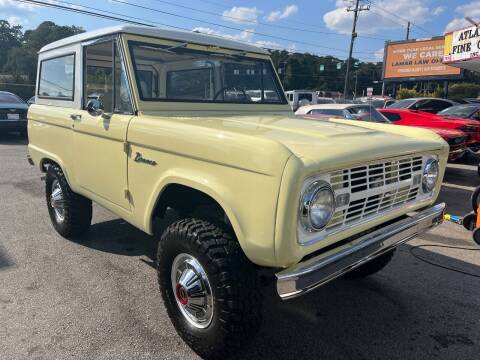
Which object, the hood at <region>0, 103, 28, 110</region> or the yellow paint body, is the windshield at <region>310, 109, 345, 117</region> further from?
the hood at <region>0, 103, 28, 110</region>

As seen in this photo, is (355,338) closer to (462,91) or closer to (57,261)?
(57,261)

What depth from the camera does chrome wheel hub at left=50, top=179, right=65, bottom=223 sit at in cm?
431

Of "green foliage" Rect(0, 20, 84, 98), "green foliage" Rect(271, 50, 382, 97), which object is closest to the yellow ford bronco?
"green foliage" Rect(0, 20, 84, 98)

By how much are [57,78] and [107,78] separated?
1169mm

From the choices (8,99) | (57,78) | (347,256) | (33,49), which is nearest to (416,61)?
(8,99)

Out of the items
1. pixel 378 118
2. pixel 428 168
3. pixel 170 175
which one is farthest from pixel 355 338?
pixel 378 118

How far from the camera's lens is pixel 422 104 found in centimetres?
1409

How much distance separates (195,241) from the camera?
2.40 metres

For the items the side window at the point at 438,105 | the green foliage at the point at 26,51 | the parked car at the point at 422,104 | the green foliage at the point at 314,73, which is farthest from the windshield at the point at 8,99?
the green foliage at the point at 314,73

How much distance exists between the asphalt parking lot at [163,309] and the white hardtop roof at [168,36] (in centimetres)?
210

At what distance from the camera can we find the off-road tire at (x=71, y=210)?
13.7 feet

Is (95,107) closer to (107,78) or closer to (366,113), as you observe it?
(107,78)

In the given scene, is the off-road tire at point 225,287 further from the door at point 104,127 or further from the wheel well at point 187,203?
the door at point 104,127

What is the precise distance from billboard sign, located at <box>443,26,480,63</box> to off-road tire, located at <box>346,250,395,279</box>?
13.5 meters
